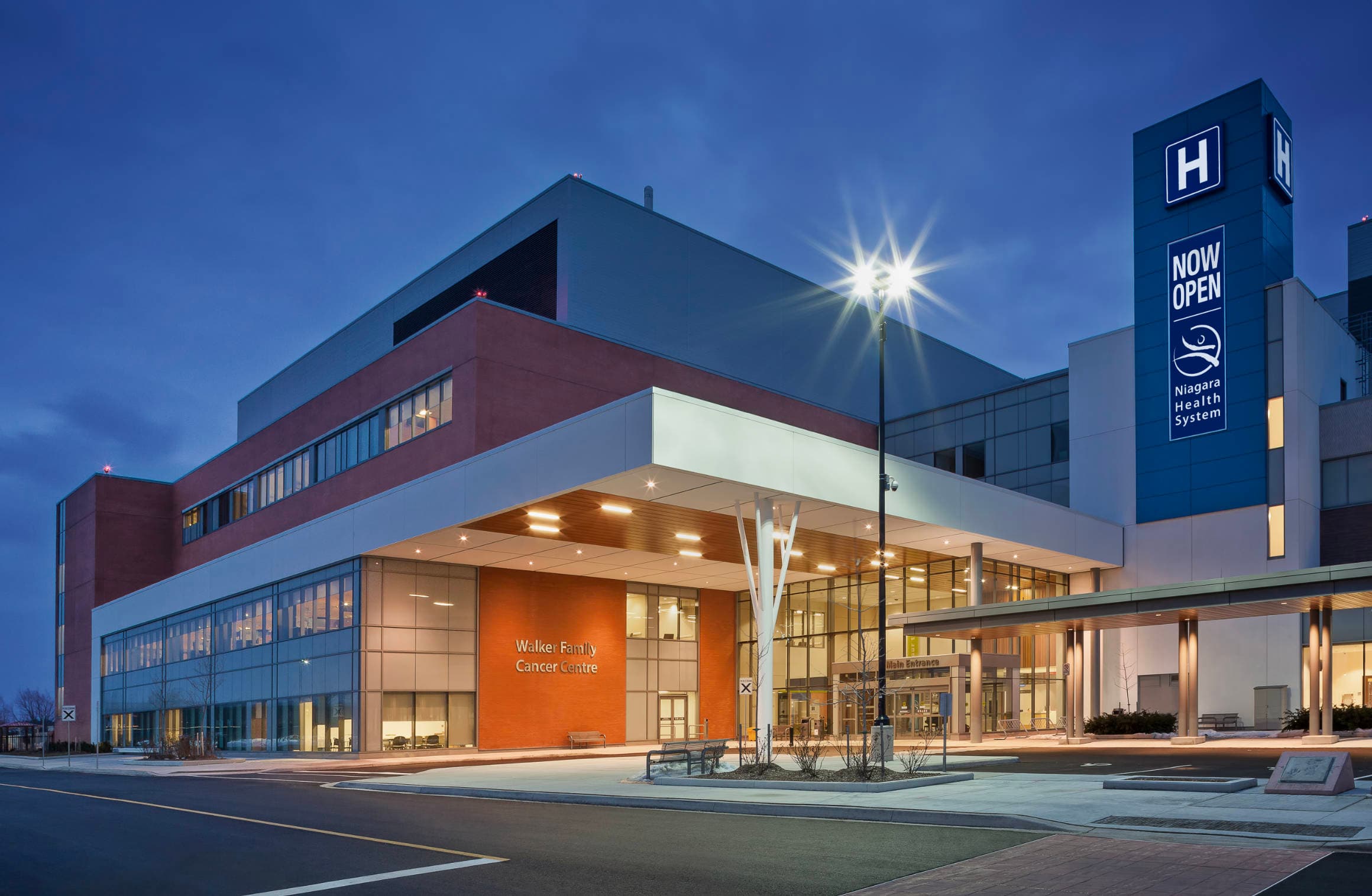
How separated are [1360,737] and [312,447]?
45209 mm

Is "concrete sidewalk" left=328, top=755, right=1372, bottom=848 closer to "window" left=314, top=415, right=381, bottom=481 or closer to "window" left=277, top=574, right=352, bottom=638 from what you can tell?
"window" left=277, top=574, right=352, bottom=638

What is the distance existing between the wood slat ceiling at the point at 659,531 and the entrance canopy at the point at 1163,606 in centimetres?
406

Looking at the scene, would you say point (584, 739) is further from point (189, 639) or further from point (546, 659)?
point (189, 639)

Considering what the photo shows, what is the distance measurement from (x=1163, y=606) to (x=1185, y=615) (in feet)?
Answer: 3.59

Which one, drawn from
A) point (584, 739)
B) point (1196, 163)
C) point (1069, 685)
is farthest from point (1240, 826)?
point (1196, 163)

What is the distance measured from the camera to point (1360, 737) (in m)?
36.2

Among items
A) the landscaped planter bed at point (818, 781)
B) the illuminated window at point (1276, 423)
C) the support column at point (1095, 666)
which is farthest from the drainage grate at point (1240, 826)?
the illuminated window at point (1276, 423)

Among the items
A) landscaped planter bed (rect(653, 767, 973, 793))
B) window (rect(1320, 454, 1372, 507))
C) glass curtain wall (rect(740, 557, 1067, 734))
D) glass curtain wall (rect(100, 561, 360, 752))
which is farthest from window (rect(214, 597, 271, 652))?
window (rect(1320, 454, 1372, 507))

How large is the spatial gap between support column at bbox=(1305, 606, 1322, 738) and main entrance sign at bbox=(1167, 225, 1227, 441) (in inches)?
548

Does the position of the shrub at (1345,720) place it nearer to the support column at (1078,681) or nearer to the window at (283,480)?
the support column at (1078,681)

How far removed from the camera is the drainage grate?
1323cm

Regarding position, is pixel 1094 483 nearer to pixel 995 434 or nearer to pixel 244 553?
pixel 995 434

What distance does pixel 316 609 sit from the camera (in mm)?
45719

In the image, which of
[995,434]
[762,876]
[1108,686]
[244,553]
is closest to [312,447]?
[244,553]
